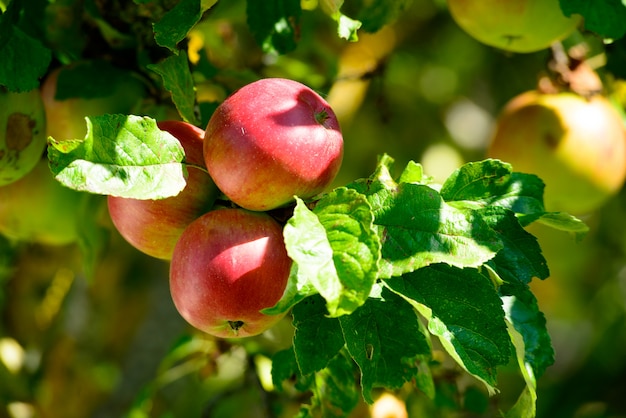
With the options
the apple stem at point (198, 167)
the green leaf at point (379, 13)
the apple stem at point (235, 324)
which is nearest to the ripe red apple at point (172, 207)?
the apple stem at point (198, 167)

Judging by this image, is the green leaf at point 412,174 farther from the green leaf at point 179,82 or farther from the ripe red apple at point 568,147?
the ripe red apple at point 568,147

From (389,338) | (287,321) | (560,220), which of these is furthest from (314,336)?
(287,321)

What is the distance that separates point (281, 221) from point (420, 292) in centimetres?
18

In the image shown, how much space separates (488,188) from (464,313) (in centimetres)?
15

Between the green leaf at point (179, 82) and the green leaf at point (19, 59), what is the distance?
0.61 ft

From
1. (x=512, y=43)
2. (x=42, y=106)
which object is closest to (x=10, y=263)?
(x=42, y=106)

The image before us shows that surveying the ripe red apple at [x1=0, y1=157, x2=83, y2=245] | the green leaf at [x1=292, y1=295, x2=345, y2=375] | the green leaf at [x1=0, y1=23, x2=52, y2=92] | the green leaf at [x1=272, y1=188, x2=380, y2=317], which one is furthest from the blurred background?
the green leaf at [x1=272, y1=188, x2=380, y2=317]

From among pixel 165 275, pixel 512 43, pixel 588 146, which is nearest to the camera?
pixel 512 43

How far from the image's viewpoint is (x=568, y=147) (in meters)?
1.36

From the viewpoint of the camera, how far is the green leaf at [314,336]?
2.56 ft

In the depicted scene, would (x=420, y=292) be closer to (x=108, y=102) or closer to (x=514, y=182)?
(x=514, y=182)

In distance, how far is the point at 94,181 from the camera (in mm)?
721

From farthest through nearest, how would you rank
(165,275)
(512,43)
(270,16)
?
1. (165,275)
2. (512,43)
3. (270,16)

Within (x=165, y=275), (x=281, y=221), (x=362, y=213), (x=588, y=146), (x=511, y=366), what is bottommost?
(x=165, y=275)
